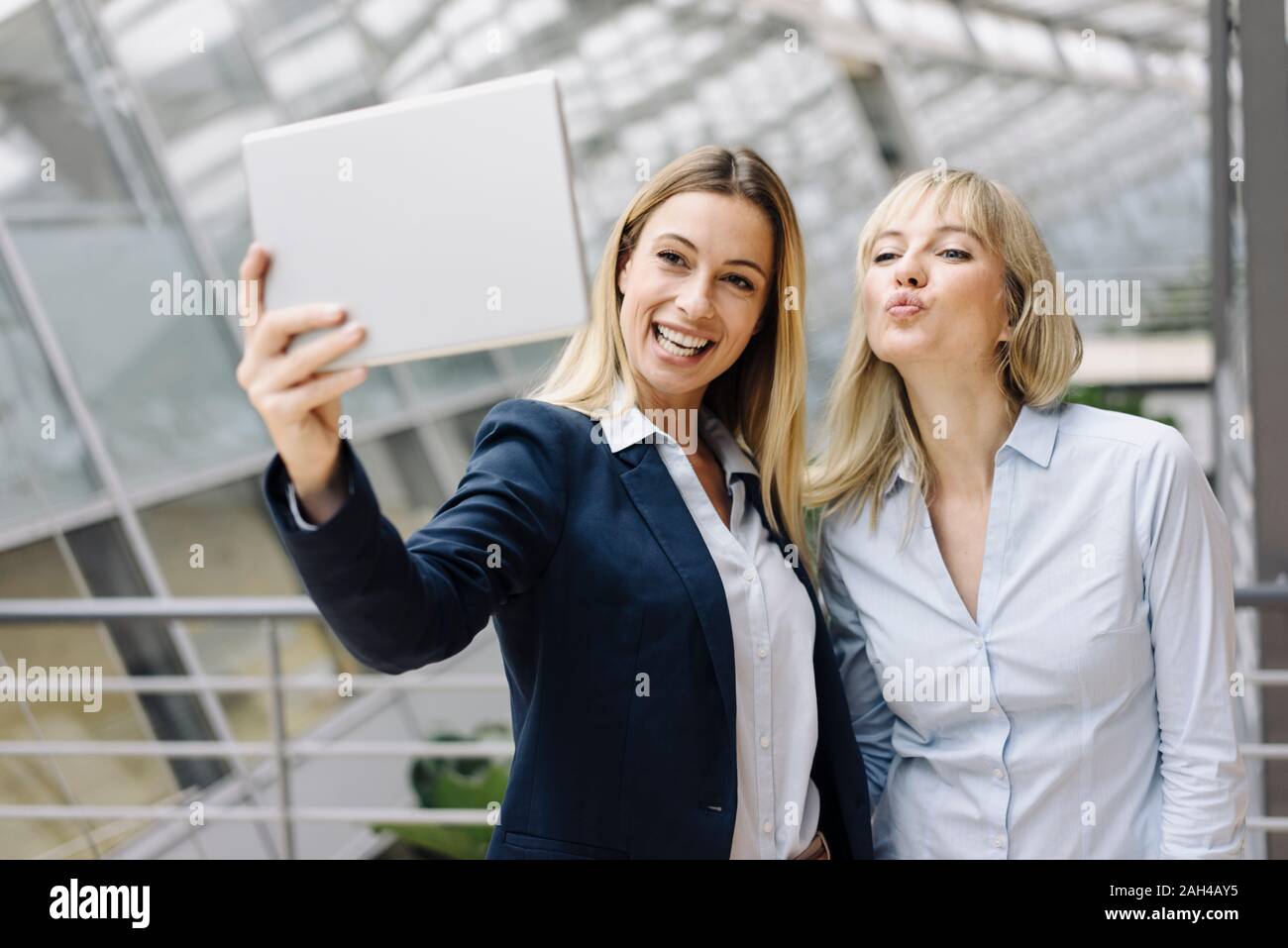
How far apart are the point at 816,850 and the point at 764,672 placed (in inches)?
10.5

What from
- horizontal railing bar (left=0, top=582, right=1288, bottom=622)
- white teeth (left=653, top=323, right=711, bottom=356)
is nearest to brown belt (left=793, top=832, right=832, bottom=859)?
white teeth (left=653, top=323, right=711, bottom=356)

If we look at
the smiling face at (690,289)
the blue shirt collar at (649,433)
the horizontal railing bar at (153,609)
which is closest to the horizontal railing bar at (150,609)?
the horizontal railing bar at (153,609)

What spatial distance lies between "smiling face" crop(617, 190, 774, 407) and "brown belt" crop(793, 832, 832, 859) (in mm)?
598

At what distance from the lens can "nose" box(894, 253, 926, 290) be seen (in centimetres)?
147

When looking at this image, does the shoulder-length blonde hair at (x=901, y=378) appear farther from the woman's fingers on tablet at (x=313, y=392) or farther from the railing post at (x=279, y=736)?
the railing post at (x=279, y=736)

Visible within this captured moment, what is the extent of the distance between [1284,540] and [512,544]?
2127 millimetres

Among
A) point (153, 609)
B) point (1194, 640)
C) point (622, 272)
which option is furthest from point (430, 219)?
point (153, 609)

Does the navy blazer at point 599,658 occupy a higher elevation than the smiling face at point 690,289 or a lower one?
lower

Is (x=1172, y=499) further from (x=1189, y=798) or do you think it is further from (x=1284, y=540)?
(x=1284, y=540)

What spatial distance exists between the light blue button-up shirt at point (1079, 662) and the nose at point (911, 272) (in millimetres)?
235

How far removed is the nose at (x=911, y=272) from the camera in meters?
1.47

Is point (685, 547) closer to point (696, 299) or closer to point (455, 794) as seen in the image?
point (696, 299)

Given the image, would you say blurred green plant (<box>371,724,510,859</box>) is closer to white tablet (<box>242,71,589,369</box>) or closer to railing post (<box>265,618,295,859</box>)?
railing post (<box>265,618,295,859</box>)
